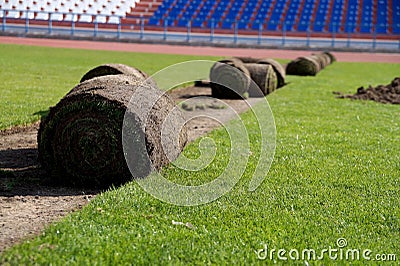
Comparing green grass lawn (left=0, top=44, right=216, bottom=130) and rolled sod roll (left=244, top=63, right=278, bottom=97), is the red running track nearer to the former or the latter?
green grass lawn (left=0, top=44, right=216, bottom=130)

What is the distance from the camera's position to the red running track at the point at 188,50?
40.8 metres

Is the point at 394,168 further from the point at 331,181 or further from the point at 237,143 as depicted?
the point at 237,143

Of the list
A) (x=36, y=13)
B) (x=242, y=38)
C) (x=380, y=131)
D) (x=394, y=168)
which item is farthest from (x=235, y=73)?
(x=36, y=13)

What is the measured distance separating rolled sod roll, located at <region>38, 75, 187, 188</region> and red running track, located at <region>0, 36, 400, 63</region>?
32.8m

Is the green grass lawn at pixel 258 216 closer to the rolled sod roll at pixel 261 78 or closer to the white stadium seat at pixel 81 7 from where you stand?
the rolled sod roll at pixel 261 78

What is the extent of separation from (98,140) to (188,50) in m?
36.0

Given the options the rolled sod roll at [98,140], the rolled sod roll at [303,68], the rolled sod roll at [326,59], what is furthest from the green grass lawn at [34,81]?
the rolled sod roll at [326,59]


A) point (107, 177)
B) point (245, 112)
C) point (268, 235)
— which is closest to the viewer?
point (268, 235)

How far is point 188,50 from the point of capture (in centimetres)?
4253

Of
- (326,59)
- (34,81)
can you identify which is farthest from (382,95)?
(326,59)

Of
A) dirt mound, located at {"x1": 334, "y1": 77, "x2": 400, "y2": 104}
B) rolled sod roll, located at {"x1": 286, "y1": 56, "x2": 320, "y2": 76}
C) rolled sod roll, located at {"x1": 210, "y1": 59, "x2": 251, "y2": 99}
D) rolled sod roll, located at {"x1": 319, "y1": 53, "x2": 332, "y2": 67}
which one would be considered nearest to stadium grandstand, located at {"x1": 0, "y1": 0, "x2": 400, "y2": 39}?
rolled sod roll, located at {"x1": 319, "y1": 53, "x2": 332, "y2": 67}

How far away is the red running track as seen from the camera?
134 feet

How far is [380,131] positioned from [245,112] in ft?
10.7

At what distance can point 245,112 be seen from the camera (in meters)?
14.0
